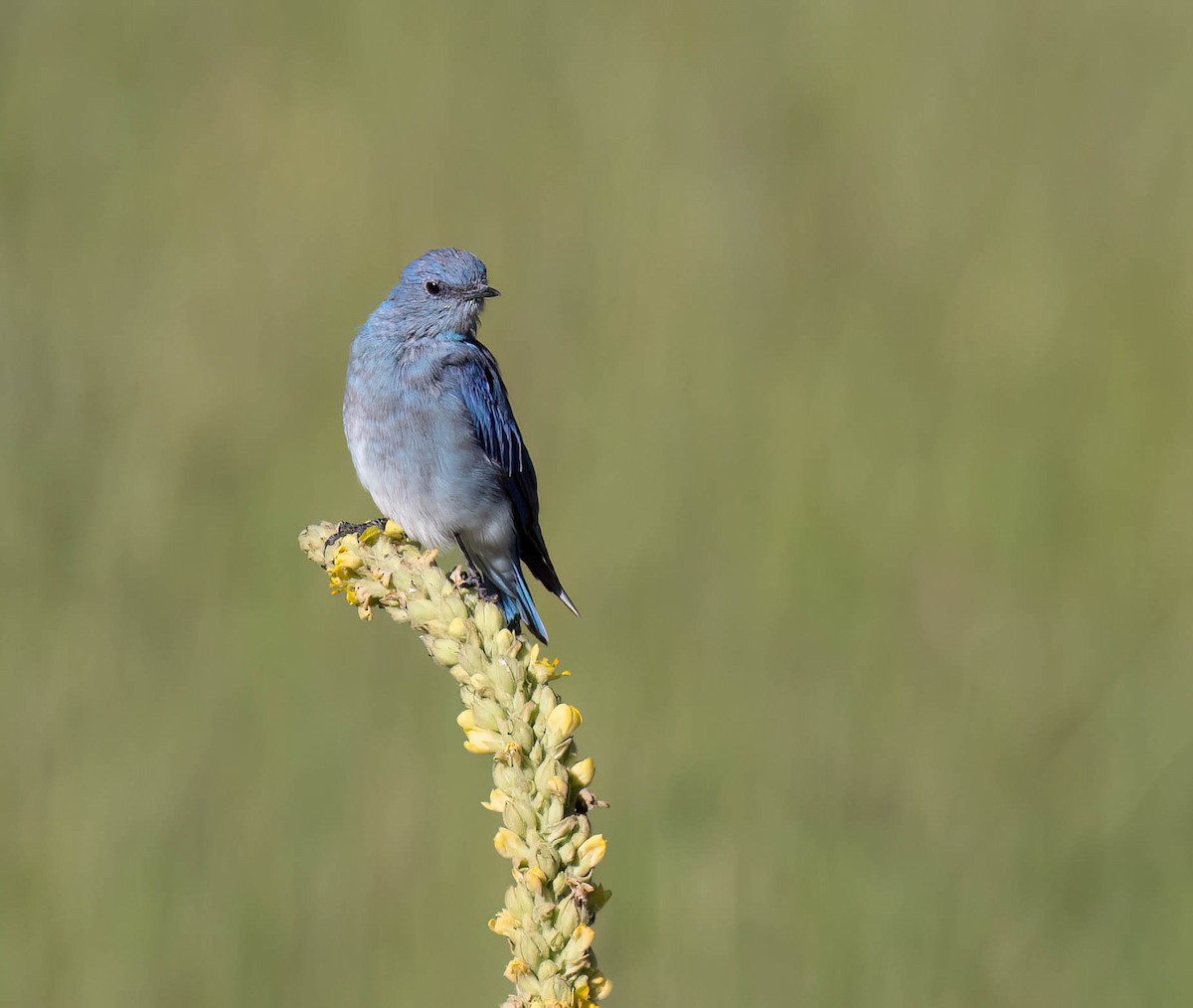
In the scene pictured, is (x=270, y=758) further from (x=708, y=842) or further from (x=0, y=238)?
(x=0, y=238)

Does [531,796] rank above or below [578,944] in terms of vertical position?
above

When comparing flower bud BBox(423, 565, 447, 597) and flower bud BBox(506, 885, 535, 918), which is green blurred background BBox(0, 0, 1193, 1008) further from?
flower bud BBox(506, 885, 535, 918)

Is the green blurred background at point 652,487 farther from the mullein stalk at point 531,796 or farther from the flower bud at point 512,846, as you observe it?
the flower bud at point 512,846

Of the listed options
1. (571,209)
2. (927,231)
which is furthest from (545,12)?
(927,231)

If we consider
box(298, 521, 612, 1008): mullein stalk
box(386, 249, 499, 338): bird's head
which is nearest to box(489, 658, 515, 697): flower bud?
box(298, 521, 612, 1008): mullein stalk

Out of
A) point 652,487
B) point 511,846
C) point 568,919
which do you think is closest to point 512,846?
point 511,846

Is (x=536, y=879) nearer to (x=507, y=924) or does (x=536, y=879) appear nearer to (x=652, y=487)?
(x=507, y=924)

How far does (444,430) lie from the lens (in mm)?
4586

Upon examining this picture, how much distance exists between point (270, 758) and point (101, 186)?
9.24 ft

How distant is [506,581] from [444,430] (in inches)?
20.4

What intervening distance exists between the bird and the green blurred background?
99cm

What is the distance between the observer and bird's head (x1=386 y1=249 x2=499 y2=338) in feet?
15.3

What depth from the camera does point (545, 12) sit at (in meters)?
7.01

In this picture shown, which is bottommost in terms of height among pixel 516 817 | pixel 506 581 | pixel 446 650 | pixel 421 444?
pixel 516 817
